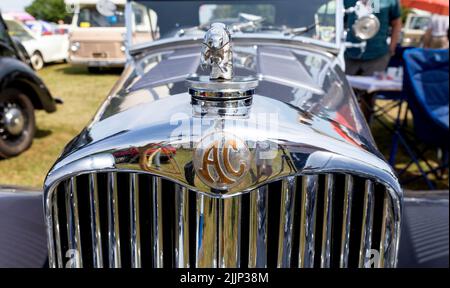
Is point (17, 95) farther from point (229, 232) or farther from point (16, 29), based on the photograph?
point (229, 232)

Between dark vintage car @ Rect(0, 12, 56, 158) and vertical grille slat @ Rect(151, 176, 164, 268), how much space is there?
3058 mm

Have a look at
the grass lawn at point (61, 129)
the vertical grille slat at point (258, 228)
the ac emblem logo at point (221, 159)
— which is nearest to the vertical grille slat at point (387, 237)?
the vertical grille slat at point (258, 228)

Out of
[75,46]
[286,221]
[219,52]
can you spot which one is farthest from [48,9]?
[75,46]

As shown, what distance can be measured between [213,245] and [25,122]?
150 inches

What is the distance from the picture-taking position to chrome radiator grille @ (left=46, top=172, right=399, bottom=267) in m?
1.36

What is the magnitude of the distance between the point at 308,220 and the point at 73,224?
744 mm

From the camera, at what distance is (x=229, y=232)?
1378 mm

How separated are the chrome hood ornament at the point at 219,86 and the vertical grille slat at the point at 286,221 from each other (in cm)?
25

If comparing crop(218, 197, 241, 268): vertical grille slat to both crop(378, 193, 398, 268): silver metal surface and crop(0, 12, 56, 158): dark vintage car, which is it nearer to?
crop(378, 193, 398, 268): silver metal surface

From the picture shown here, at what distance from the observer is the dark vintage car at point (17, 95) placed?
4.36 meters

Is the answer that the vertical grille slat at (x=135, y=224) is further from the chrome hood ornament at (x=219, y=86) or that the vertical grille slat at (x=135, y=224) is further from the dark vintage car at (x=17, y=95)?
the dark vintage car at (x=17, y=95)

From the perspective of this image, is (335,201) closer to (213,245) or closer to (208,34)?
(213,245)

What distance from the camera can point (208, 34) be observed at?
1.30 metres

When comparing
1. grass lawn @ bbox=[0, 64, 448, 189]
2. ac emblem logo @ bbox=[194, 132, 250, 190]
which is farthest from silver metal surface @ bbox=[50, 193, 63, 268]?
ac emblem logo @ bbox=[194, 132, 250, 190]
